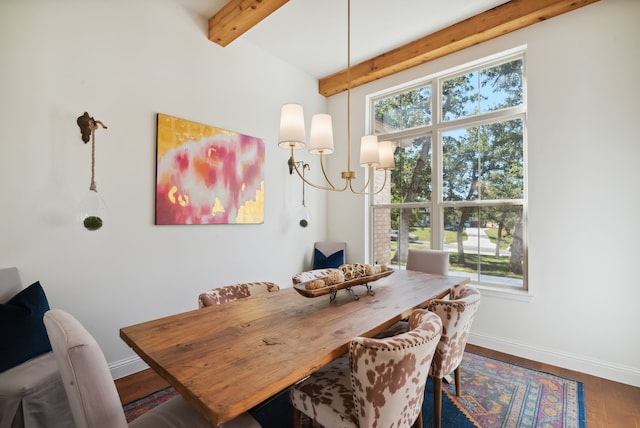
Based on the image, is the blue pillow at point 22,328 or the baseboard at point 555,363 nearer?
the blue pillow at point 22,328

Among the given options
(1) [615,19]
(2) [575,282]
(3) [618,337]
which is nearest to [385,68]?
(1) [615,19]

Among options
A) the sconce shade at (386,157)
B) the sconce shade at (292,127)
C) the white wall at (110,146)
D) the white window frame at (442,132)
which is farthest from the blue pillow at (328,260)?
the sconce shade at (292,127)

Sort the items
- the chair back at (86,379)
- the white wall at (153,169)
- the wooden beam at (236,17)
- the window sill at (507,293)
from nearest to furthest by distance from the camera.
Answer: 1. the chair back at (86,379)
2. the white wall at (153,169)
3. the wooden beam at (236,17)
4. the window sill at (507,293)

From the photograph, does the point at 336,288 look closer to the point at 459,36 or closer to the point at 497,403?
the point at 497,403

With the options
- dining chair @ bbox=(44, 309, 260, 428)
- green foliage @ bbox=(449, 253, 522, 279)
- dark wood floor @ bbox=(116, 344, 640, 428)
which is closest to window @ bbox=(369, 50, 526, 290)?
green foliage @ bbox=(449, 253, 522, 279)

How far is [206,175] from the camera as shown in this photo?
9.29 ft

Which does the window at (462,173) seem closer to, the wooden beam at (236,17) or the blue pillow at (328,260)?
the blue pillow at (328,260)

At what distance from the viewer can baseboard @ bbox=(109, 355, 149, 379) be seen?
231 cm

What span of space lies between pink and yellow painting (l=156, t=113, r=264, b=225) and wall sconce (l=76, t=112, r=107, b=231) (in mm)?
419

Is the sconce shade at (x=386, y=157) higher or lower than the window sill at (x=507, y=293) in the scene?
higher

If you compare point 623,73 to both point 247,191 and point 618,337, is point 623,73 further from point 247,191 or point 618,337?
point 247,191

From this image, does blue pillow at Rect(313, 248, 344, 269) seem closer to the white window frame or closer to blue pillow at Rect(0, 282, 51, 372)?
the white window frame

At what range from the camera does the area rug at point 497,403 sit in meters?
1.85

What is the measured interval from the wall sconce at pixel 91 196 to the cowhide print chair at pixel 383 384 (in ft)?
6.37
